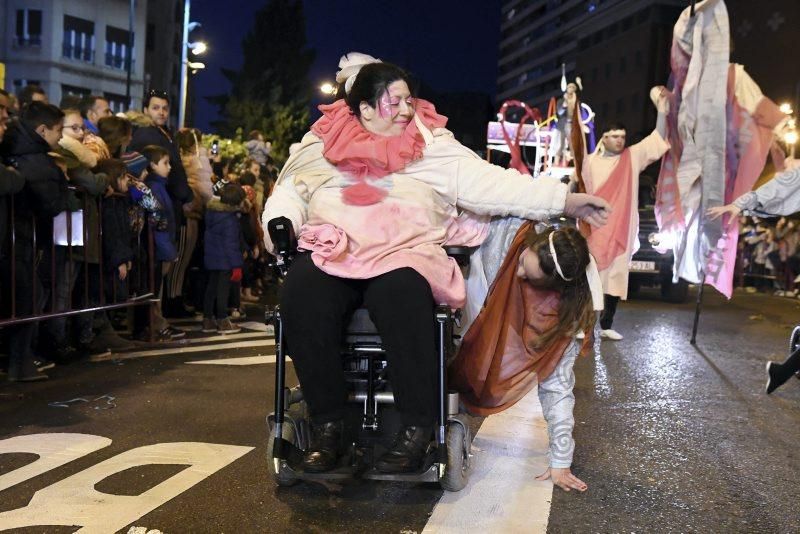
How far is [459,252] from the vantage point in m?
4.01

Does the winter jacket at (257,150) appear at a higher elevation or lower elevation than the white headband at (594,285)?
higher

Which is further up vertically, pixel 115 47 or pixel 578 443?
pixel 115 47

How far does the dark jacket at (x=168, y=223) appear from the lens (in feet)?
27.9

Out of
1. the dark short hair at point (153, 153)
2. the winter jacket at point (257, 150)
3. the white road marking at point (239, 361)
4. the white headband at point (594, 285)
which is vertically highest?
the winter jacket at point (257, 150)

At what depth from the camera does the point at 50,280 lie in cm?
696

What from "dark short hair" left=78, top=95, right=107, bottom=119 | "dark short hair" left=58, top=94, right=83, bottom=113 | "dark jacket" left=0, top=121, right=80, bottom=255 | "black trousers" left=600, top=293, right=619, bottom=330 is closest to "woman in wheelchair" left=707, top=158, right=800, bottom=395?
"black trousers" left=600, top=293, right=619, bottom=330

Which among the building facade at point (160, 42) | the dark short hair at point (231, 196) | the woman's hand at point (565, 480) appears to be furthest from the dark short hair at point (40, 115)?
the building facade at point (160, 42)

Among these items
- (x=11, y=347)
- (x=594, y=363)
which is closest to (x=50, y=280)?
(x=11, y=347)

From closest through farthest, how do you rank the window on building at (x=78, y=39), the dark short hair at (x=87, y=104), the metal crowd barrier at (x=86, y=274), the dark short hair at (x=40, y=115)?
the metal crowd barrier at (x=86, y=274) < the dark short hair at (x=40, y=115) < the dark short hair at (x=87, y=104) < the window on building at (x=78, y=39)

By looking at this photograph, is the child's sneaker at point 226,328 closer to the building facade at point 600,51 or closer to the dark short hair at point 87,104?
the dark short hair at point 87,104

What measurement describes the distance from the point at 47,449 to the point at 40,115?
3180mm

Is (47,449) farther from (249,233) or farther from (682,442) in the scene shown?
(249,233)

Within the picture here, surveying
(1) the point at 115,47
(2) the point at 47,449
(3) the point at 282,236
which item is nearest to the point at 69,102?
(2) the point at 47,449

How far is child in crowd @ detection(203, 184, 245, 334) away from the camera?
371 inches
